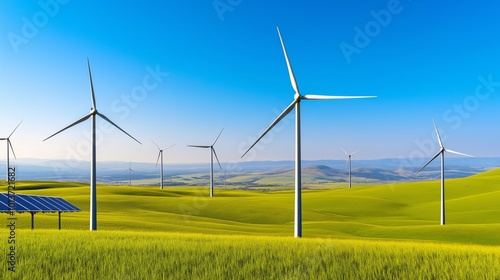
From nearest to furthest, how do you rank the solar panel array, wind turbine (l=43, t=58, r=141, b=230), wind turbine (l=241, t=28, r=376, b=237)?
the solar panel array < wind turbine (l=241, t=28, r=376, b=237) < wind turbine (l=43, t=58, r=141, b=230)

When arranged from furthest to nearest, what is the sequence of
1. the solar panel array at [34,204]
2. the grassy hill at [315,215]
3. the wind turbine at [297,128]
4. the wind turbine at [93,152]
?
1. the grassy hill at [315,215]
2. the wind turbine at [93,152]
3. the wind turbine at [297,128]
4. the solar panel array at [34,204]

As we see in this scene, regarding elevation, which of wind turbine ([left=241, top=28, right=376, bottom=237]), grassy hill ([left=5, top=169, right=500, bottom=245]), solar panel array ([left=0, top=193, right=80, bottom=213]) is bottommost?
grassy hill ([left=5, top=169, right=500, bottom=245])

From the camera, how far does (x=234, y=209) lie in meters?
70.5

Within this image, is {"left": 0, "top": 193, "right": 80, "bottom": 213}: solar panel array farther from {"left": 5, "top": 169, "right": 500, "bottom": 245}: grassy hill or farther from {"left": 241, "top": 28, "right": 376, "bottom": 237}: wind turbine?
{"left": 241, "top": 28, "right": 376, "bottom": 237}: wind turbine

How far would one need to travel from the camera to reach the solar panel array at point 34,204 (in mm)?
25500

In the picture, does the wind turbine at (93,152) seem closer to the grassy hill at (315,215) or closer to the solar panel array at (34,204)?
the solar panel array at (34,204)

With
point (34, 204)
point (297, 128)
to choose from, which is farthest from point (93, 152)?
point (297, 128)

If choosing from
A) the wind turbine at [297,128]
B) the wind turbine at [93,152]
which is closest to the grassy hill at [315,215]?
the wind turbine at [93,152]

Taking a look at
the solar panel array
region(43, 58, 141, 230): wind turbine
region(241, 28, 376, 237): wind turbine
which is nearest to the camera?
the solar panel array

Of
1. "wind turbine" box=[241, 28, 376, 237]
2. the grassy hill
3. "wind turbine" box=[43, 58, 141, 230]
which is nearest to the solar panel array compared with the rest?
"wind turbine" box=[43, 58, 141, 230]

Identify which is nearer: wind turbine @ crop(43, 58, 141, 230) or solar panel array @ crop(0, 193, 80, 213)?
solar panel array @ crop(0, 193, 80, 213)

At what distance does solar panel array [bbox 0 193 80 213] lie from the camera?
83.7ft

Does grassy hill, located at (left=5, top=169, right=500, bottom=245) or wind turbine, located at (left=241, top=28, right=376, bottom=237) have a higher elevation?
wind turbine, located at (left=241, top=28, right=376, bottom=237)

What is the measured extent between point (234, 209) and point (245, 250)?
180 feet
